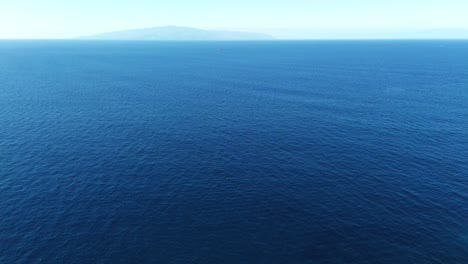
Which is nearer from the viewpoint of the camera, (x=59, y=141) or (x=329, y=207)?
(x=329, y=207)

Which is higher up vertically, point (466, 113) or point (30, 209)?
point (466, 113)

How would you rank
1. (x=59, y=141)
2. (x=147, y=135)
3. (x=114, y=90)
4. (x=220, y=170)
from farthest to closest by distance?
(x=114, y=90), (x=147, y=135), (x=59, y=141), (x=220, y=170)

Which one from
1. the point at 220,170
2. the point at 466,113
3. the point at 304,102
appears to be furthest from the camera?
the point at 304,102

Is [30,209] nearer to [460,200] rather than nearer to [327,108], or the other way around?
[460,200]

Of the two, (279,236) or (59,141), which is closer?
(279,236)

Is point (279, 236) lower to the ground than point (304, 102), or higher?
lower

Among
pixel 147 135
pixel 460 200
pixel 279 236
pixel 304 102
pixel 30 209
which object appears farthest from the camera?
pixel 304 102

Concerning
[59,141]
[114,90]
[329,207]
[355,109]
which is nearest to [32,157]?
[59,141]

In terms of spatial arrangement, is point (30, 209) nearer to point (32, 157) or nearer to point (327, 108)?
point (32, 157)

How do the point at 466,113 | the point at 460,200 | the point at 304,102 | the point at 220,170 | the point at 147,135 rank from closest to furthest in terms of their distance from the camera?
the point at 460,200
the point at 220,170
the point at 147,135
the point at 466,113
the point at 304,102

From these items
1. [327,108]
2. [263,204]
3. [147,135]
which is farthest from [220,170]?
[327,108]
